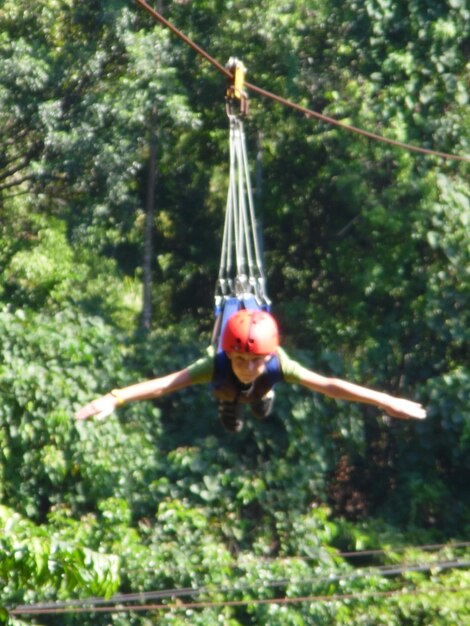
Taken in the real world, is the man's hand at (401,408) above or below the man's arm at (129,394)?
below

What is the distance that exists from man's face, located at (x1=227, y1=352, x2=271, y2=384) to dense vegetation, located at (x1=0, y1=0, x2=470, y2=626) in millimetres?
4110

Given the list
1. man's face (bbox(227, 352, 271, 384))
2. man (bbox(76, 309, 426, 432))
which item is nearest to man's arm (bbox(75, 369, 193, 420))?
man (bbox(76, 309, 426, 432))

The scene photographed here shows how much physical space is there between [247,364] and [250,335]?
19 centimetres

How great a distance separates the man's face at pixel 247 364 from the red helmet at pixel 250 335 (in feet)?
0.12

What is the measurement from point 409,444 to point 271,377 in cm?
610

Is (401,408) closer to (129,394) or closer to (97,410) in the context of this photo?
(129,394)

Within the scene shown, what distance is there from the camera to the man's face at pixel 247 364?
4711 mm

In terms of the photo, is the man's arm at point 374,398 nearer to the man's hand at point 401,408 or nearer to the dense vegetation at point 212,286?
the man's hand at point 401,408

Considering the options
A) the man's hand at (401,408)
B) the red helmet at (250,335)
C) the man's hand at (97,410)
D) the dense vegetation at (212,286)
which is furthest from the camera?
the dense vegetation at (212,286)

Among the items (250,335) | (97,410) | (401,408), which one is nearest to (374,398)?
(401,408)

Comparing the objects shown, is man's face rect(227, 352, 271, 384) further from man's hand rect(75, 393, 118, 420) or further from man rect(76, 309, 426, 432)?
man's hand rect(75, 393, 118, 420)

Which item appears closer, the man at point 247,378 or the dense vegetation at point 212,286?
the man at point 247,378

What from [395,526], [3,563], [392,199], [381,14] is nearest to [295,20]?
[381,14]

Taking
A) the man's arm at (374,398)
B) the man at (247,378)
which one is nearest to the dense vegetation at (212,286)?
the man at (247,378)
